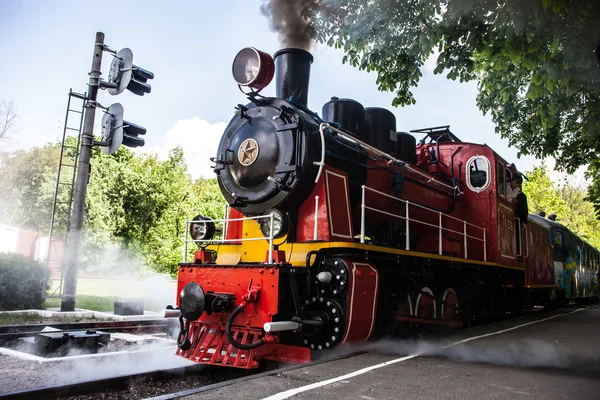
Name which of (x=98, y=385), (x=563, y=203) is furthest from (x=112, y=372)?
(x=563, y=203)

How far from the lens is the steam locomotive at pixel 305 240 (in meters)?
5.45

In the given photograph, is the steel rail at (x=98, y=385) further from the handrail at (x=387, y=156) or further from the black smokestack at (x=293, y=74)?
the black smokestack at (x=293, y=74)

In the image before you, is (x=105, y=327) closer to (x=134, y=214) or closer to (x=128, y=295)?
(x=128, y=295)

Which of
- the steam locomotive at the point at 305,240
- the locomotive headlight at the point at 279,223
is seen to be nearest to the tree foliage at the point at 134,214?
the steam locomotive at the point at 305,240

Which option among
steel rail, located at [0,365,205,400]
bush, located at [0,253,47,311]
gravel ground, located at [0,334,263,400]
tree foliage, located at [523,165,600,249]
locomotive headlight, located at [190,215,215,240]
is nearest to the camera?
steel rail, located at [0,365,205,400]

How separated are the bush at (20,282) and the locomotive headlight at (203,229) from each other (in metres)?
5.47

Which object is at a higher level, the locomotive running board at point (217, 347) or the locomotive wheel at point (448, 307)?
the locomotive wheel at point (448, 307)

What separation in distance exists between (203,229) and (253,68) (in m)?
2.38

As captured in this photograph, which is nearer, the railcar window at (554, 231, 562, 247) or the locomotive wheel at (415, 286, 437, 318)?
the locomotive wheel at (415, 286, 437, 318)

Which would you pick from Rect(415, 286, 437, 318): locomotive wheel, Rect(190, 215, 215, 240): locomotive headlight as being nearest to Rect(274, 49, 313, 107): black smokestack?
Rect(190, 215, 215, 240): locomotive headlight

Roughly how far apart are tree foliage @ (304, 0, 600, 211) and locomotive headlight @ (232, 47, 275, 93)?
1.50 meters

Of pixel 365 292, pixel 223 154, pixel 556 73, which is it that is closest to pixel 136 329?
pixel 223 154

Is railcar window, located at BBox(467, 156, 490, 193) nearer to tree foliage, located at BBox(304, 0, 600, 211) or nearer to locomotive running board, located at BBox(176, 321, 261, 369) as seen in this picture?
tree foliage, located at BBox(304, 0, 600, 211)

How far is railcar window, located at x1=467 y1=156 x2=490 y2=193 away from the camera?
987 centimetres
